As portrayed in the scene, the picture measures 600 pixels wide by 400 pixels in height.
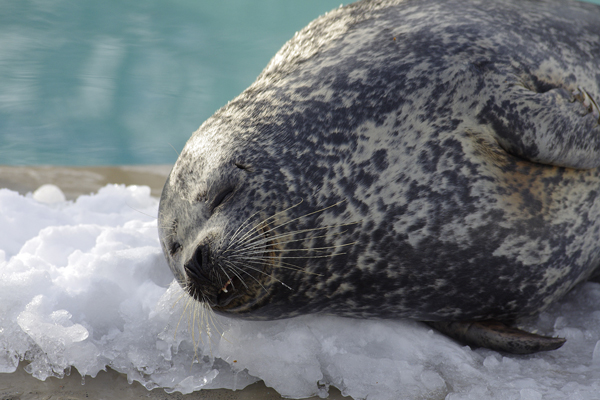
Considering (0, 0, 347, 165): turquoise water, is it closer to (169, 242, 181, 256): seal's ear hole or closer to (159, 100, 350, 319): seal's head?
(169, 242, 181, 256): seal's ear hole

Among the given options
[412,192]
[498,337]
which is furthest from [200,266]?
[498,337]

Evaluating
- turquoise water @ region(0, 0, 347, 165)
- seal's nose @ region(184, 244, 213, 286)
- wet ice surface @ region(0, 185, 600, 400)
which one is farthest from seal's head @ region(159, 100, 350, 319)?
turquoise water @ region(0, 0, 347, 165)

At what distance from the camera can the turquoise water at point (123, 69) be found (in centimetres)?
719

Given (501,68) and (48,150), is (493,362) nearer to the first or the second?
(501,68)

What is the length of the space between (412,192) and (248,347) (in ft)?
3.21

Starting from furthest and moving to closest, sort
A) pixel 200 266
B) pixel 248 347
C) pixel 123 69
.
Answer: pixel 123 69
pixel 248 347
pixel 200 266

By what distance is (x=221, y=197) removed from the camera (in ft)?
7.64

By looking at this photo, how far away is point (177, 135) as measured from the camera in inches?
297

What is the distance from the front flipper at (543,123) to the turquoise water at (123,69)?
5369mm

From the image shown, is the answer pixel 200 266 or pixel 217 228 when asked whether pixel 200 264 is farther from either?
pixel 217 228

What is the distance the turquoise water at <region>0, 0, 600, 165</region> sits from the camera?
23.6 feet

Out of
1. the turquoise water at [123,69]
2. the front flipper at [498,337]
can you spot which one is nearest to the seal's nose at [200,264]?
the front flipper at [498,337]

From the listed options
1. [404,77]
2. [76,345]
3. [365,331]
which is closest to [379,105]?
[404,77]

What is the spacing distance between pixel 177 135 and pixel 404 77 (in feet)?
18.4
